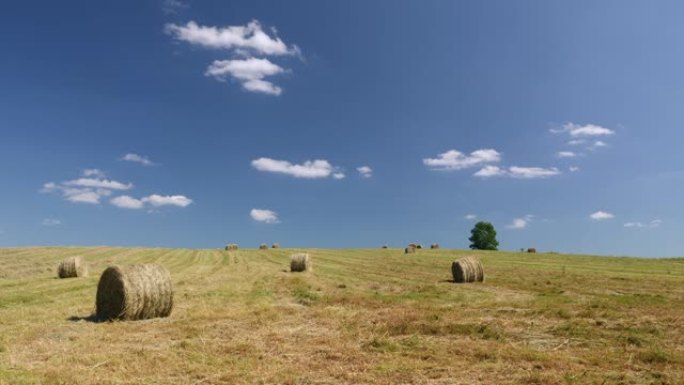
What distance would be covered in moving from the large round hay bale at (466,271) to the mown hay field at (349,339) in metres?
4.80

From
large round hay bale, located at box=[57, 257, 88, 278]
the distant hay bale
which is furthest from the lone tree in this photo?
large round hay bale, located at box=[57, 257, 88, 278]

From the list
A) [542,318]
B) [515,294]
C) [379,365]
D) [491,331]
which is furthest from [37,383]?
[515,294]

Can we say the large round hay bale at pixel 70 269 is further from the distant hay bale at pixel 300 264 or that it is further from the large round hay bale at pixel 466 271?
the large round hay bale at pixel 466 271

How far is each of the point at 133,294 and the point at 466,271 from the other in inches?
655

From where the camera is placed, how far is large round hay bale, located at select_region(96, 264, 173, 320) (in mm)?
15109

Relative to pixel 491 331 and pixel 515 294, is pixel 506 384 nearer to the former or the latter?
pixel 491 331

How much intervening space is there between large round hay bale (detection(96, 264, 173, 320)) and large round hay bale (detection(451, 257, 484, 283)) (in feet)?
50.4

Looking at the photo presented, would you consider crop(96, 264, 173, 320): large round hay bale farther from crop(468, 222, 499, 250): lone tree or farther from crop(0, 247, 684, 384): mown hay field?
crop(468, 222, 499, 250): lone tree

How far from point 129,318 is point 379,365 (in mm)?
8396

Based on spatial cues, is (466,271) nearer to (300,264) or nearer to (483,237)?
(300,264)

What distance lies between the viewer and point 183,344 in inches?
440

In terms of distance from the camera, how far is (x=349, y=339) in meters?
12.1

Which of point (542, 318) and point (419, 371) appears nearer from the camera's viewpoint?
point (419, 371)

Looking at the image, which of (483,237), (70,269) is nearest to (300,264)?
(70,269)
